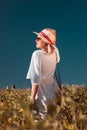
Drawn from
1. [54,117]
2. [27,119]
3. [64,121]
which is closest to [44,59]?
[64,121]

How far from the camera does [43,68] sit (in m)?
5.98

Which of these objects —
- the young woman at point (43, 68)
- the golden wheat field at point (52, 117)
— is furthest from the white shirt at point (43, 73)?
the golden wheat field at point (52, 117)

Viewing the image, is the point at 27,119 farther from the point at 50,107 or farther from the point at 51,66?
the point at 51,66

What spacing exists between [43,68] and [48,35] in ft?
1.48

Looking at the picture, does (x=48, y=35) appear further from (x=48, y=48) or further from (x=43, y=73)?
(x=43, y=73)

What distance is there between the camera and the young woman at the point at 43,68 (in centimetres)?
577

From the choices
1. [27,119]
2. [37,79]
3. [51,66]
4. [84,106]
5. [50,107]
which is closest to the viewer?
[27,119]

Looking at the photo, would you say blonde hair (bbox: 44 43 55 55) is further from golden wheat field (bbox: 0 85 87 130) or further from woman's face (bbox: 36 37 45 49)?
golden wheat field (bbox: 0 85 87 130)

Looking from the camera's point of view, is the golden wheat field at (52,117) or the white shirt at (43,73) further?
the white shirt at (43,73)

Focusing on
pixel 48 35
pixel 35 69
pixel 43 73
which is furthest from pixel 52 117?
pixel 43 73

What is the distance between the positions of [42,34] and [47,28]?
0.10 metres

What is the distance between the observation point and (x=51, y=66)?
613cm

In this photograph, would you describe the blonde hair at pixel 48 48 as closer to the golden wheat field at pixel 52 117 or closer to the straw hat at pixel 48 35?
the straw hat at pixel 48 35

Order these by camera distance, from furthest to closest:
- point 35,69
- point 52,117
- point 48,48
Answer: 1. point 48,48
2. point 35,69
3. point 52,117
